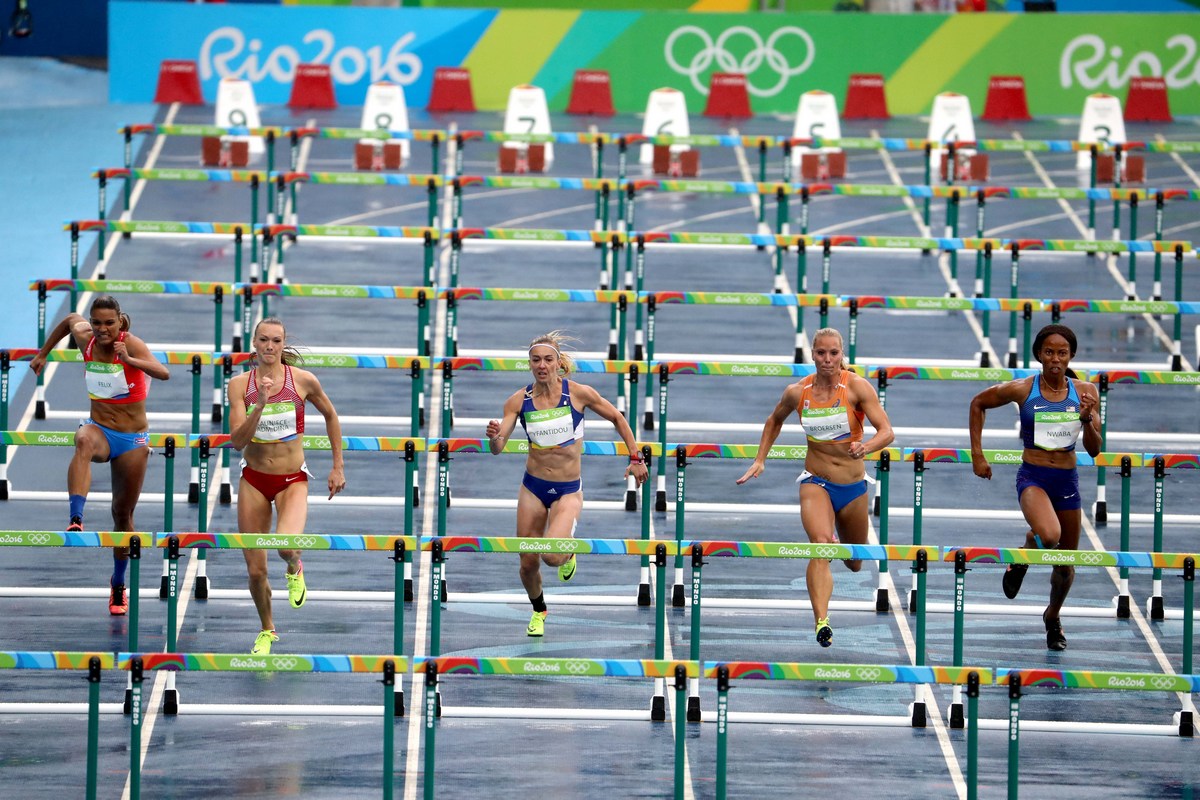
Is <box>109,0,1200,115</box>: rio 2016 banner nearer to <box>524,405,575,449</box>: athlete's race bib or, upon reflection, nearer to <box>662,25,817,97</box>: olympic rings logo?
<box>662,25,817,97</box>: olympic rings logo

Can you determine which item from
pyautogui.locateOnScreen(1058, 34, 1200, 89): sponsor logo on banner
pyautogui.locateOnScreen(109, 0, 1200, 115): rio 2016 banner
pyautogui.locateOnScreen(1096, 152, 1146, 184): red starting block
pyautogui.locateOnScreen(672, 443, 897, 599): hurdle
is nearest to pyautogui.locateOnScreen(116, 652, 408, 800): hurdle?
pyautogui.locateOnScreen(672, 443, 897, 599): hurdle

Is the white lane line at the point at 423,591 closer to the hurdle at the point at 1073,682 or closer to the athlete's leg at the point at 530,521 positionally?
the athlete's leg at the point at 530,521

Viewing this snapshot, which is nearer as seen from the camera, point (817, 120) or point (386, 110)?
point (817, 120)

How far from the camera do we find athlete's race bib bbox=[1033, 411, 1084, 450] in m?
12.1

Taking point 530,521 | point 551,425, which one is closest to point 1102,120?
point 551,425

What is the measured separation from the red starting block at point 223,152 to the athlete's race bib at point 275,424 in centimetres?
1372

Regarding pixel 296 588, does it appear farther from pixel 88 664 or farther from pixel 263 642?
pixel 88 664

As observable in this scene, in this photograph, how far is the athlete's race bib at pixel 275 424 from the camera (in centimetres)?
1184

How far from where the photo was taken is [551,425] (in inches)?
478

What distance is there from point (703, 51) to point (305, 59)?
19.1 ft

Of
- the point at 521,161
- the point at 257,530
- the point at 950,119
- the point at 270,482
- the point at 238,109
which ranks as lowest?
the point at 257,530

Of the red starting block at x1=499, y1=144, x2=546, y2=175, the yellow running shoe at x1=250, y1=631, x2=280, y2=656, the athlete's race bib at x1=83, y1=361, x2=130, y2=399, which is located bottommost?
the yellow running shoe at x1=250, y1=631, x2=280, y2=656

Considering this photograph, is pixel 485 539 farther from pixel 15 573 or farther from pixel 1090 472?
pixel 1090 472

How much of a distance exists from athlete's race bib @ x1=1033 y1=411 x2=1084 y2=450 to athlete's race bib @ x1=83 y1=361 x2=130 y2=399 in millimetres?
5725
